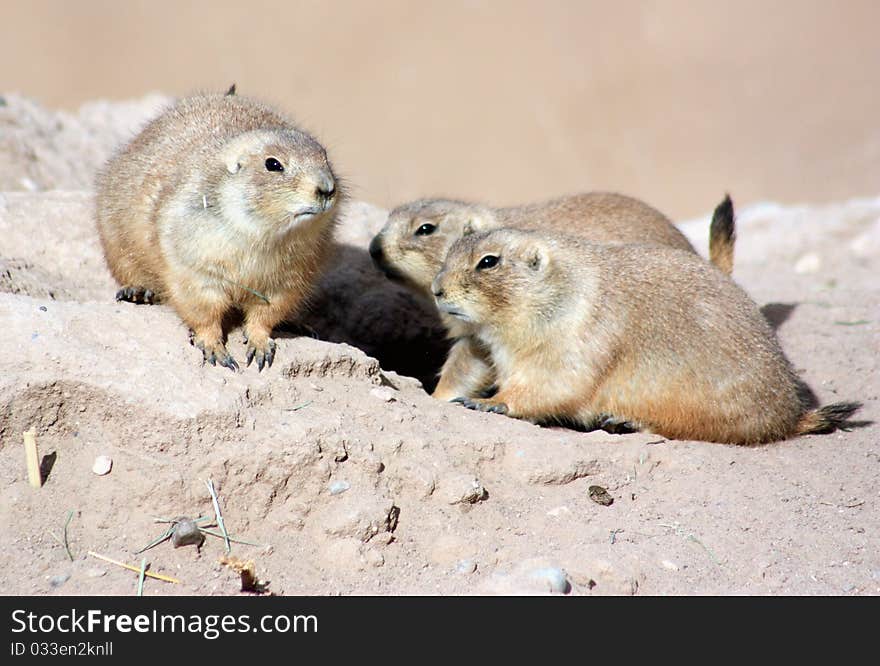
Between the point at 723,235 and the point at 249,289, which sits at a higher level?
the point at 723,235

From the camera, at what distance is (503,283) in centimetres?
567

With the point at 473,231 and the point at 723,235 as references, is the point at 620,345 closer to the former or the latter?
the point at 473,231

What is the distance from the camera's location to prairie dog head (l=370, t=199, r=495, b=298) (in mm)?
6785

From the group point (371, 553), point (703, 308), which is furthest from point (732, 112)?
point (371, 553)

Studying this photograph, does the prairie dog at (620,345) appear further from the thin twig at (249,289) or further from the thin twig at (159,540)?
Answer: the thin twig at (159,540)

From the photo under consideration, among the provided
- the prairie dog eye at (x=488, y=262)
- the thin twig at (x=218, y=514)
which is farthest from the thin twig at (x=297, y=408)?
the prairie dog eye at (x=488, y=262)

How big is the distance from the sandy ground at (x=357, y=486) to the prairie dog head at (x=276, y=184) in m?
0.72

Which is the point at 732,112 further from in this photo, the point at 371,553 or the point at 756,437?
the point at 371,553

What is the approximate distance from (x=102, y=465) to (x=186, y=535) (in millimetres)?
551

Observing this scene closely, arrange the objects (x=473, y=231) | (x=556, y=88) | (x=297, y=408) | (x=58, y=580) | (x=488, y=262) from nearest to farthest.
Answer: (x=58, y=580)
(x=297, y=408)
(x=488, y=262)
(x=473, y=231)
(x=556, y=88)

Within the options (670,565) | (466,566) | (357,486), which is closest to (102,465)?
(357,486)

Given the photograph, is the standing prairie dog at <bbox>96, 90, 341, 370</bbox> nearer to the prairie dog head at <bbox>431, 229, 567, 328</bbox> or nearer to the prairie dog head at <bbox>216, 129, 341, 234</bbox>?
the prairie dog head at <bbox>216, 129, 341, 234</bbox>

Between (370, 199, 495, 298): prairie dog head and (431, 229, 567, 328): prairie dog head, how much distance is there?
3.30 feet

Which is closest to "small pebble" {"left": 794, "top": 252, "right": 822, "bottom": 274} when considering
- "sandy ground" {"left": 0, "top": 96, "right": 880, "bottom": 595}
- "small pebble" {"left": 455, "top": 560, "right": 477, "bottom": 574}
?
"sandy ground" {"left": 0, "top": 96, "right": 880, "bottom": 595}
